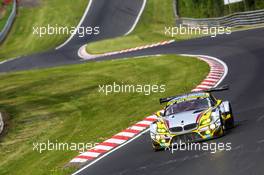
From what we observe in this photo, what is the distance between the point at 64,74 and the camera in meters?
37.9

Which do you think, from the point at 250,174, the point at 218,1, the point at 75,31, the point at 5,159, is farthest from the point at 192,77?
the point at 75,31

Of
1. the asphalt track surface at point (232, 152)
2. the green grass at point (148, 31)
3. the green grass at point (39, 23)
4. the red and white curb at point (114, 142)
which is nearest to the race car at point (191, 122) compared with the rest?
the asphalt track surface at point (232, 152)

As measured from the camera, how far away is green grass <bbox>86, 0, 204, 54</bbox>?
4828 centimetres

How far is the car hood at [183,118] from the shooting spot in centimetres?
1836

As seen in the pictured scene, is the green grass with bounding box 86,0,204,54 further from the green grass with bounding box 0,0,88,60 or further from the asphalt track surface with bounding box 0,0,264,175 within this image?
the asphalt track surface with bounding box 0,0,264,175

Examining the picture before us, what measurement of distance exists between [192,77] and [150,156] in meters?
13.0

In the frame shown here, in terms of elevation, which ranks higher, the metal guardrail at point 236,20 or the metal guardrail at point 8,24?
the metal guardrail at point 8,24

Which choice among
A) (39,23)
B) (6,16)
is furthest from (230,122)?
(6,16)

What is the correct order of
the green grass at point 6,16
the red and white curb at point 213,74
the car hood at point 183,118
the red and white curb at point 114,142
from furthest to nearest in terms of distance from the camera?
the green grass at point 6,16
the red and white curb at point 213,74
the red and white curb at point 114,142
the car hood at point 183,118

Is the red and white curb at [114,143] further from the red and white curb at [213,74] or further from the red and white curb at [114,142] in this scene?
the red and white curb at [213,74]

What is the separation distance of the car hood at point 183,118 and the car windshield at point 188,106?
0.33 meters

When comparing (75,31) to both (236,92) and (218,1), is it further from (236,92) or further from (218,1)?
(236,92)

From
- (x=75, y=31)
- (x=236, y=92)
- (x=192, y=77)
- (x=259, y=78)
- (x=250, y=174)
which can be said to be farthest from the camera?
(x=75, y=31)

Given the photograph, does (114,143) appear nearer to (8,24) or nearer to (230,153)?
(230,153)
